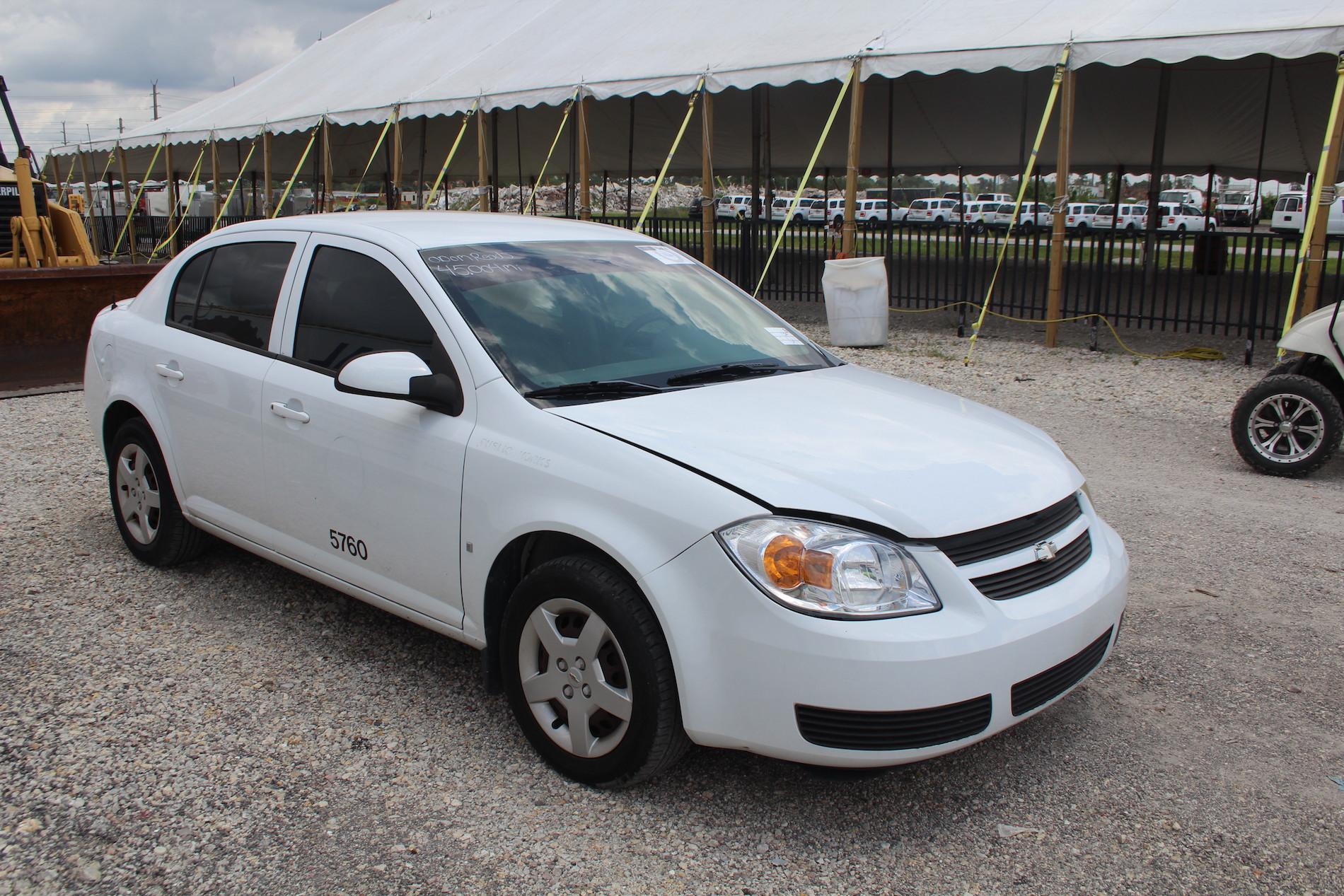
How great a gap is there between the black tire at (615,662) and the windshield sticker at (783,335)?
161 cm

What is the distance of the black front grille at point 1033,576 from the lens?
2879 millimetres

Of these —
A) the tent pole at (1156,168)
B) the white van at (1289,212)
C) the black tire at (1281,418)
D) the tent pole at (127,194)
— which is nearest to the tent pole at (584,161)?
the tent pole at (1156,168)

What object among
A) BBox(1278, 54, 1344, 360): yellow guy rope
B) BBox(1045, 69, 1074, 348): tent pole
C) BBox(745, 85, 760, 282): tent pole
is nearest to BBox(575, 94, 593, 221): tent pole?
BBox(745, 85, 760, 282): tent pole

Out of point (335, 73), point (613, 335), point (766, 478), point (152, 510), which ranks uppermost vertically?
point (335, 73)

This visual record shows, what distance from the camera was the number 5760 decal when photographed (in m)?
3.72

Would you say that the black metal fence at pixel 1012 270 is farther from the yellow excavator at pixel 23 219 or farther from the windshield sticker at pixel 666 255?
the yellow excavator at pixel 23 219

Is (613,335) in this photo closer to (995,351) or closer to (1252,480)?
(1252,480)

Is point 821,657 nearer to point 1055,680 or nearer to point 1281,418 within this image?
point 1055,680

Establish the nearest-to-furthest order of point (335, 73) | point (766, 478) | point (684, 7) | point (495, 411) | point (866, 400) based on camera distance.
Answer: point (766, 478), point (495, 411), point (866, 400), point (684, 7), point (335, 73)

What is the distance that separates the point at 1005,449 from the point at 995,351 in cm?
934

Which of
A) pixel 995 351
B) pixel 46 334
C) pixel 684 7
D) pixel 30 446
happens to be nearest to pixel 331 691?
pixel 30 446

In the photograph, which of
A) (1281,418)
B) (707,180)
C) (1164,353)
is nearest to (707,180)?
(707,180)

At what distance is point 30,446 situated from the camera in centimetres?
772

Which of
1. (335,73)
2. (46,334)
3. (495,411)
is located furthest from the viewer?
(335,73)
